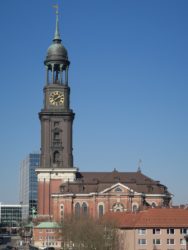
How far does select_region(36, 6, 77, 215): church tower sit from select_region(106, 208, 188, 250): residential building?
4806 cm

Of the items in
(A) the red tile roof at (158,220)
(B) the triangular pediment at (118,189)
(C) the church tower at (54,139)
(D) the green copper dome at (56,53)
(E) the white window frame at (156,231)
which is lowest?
(E) the white window frame at (156,231)

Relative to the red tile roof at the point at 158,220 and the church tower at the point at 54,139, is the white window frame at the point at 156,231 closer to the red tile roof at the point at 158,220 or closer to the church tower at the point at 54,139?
the red tile roof at the point at 158,220

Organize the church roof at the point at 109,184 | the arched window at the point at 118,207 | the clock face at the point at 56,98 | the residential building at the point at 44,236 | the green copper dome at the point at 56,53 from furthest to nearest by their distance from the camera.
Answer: the green copper dome at the point at 56,53 < the clock face at the point at 56,98 < the church roof at the point at 109,184 < the arched window at the point at 118,207 < the residential building at the point at 44,236

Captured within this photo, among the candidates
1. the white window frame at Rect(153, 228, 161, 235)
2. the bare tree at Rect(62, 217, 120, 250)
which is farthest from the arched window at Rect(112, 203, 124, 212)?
the white window frame at Rect(153, 228, 161, 235)

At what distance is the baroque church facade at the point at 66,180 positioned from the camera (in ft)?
445

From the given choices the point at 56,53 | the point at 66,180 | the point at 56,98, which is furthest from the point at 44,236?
the point at 56,53

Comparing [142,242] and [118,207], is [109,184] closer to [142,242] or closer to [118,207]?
[118,207]

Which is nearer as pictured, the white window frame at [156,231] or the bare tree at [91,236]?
the bare tree at [91,236]

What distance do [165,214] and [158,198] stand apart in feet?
146

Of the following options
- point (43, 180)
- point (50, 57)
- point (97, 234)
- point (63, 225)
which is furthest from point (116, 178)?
point (97, 234)

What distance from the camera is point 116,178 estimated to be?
140 metres

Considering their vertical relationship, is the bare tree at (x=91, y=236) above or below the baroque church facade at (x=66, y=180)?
below

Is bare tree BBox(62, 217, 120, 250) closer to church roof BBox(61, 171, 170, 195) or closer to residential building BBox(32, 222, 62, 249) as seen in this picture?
residential building BBox(32, 222, 62, 249)

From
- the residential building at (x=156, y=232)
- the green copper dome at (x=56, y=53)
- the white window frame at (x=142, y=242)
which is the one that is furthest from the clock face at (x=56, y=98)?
the white window frame at (x=142, y=242)
